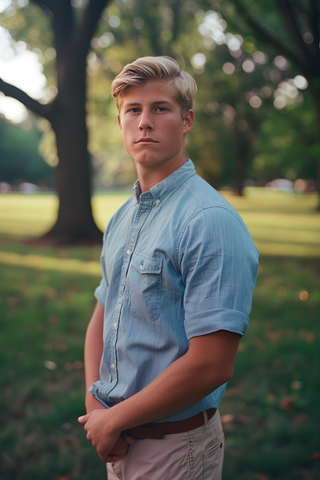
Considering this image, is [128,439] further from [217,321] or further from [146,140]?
[146,140]

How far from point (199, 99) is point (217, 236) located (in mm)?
35904

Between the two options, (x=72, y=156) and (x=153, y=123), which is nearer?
(x=153, y=123)

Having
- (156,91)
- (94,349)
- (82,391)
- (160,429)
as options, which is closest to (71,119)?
(82,391)

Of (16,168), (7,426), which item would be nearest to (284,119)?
(7,426)

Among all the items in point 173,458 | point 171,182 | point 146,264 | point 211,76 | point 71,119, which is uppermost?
point 211,76

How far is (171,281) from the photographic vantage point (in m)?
1.60

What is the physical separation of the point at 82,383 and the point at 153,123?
12.1ft

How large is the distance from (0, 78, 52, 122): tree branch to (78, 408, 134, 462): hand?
823 cm

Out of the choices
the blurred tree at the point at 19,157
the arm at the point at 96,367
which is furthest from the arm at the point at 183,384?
the blurred tree at the point at 19,157

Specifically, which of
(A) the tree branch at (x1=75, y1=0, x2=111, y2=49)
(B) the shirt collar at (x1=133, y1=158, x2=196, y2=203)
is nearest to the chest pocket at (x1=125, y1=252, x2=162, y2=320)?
(B) the shirt collar at (x1=133, y1=158, x2=196, y2=203)

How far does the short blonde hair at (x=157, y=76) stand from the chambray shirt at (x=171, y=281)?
0.31 meters

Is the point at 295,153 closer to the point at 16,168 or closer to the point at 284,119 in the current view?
the point at 284,119

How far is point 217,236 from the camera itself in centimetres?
149

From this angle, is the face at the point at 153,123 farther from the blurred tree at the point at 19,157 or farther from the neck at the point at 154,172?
the blurred tree at the point at 19,157
